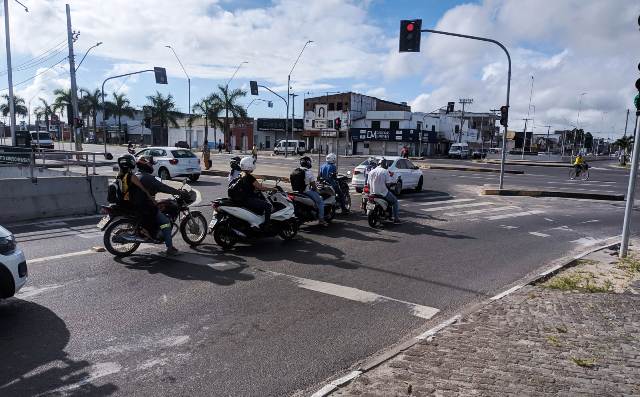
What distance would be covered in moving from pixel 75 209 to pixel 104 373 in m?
9.22

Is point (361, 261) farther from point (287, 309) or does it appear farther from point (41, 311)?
point (41, 311)

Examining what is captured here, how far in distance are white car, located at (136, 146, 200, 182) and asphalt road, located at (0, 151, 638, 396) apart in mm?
10168

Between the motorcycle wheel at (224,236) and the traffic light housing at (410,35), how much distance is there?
36.9ft

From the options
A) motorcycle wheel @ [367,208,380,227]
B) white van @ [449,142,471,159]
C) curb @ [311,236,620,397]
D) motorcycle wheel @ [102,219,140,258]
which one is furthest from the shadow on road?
white van @ [449,142,471,159]

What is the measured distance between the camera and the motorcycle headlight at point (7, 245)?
5.17 metres

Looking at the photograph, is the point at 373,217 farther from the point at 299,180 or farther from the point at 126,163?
the point at 126,163

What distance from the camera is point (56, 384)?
151 inches

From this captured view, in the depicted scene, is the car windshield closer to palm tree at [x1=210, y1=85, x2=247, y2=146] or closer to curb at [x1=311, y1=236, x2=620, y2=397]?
curb at [x1=311, y1=236, x2=620, y2=397]

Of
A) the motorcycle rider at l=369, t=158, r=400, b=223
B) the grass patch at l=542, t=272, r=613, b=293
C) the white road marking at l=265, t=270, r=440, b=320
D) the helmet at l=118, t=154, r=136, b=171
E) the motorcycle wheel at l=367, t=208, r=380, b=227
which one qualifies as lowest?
the white road marking at l=265, t=270, r=440, b=320

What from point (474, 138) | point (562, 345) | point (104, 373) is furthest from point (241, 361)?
point (474, 138)

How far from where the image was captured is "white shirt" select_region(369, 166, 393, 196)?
11633 mm

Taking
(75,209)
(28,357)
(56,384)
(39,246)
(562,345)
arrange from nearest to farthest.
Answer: (56,384), (28,357), (562,345), (39,246), (75,209)

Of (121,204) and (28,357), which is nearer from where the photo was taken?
(28,357)

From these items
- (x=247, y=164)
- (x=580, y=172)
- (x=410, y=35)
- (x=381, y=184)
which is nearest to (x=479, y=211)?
(x=381, y=184)
